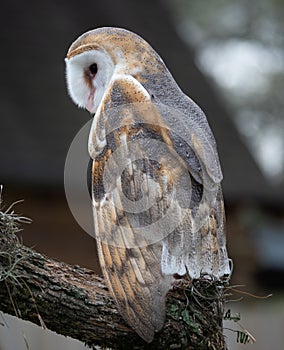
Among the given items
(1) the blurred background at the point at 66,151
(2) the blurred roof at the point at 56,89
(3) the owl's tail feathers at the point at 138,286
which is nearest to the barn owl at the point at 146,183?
(3) the owl's tail feathers at the point at 138,286

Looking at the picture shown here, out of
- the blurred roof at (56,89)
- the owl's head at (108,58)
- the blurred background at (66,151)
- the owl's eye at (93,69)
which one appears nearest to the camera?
the owl's head at (108,58)

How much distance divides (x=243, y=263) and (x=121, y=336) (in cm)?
637

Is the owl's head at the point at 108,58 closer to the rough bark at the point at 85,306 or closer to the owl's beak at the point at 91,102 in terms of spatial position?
the owl's beak at the point at 91,102

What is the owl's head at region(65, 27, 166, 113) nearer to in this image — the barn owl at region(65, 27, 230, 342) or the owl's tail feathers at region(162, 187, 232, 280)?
the barn owl at region(65, 27, 230, 342)

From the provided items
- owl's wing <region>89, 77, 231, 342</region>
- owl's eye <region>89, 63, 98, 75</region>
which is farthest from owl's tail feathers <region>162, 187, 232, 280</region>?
owl's eye <region>89, 63, 98, 75</region>

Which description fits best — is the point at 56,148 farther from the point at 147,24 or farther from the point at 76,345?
the point at 147,24

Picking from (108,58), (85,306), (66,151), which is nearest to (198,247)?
(85,306)

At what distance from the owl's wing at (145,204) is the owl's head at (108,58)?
8 cm

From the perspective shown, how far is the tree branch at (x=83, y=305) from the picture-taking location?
268cm

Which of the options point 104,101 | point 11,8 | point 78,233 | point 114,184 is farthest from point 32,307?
point 11,8

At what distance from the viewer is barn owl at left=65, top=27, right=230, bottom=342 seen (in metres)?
2.72

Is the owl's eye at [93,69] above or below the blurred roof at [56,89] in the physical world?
below

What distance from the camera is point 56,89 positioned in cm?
880

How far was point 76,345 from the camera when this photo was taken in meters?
7.04
